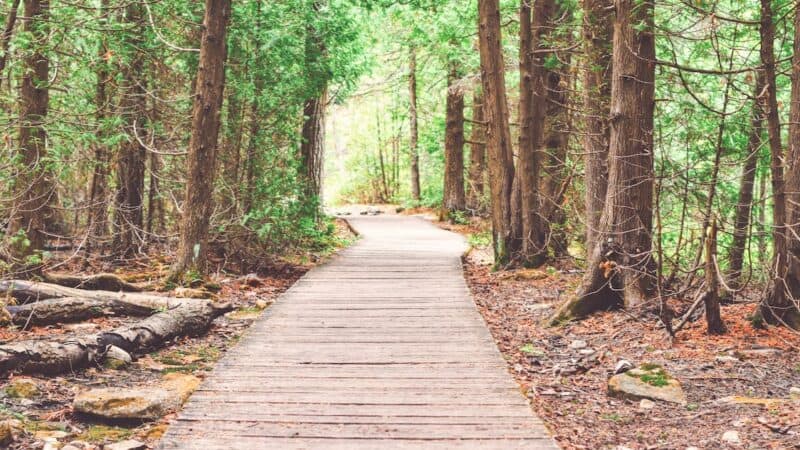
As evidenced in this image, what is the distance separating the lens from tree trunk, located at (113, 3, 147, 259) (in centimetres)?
1142

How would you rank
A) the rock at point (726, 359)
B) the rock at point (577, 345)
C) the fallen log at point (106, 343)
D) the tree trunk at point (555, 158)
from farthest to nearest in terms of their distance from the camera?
the tree trunk at point (555, 158), the rock at point (577, 345), the rock at point (726, 359), the fallen log at point (106, 343)

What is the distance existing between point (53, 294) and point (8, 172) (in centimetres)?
150

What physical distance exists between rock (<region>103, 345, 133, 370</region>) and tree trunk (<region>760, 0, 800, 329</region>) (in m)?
5.99

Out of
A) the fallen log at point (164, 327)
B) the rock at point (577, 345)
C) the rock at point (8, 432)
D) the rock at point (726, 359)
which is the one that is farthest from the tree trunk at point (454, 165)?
the rock at point (8, 432)

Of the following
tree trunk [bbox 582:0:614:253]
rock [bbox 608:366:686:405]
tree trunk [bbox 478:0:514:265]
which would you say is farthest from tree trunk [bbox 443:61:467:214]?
rock [bbox 608:366:686:405]

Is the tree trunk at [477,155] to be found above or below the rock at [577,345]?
above

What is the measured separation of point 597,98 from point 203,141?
547cm

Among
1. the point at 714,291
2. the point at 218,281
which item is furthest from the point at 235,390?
the point at 218,281

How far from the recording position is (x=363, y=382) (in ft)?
19.9

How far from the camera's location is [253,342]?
24.0ft

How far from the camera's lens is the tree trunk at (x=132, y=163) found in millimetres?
11422

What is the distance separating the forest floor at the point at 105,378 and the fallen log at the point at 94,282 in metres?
0.69

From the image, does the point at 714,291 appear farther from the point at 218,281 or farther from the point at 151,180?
the point at 151,180

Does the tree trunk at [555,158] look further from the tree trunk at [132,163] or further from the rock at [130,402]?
the rock at [130,402]
